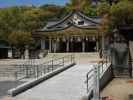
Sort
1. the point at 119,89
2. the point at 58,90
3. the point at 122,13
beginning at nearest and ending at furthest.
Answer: the point at 58,90
the point at 119,89
the point at 122,13

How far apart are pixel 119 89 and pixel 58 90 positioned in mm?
3414

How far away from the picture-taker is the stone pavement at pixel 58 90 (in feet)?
56.1

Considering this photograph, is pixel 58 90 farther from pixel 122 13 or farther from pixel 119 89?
pixel 122 13

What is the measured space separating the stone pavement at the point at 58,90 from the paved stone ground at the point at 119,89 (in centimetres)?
135

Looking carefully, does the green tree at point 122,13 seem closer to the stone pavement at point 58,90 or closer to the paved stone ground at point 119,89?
the paved stone ground at point 119,89

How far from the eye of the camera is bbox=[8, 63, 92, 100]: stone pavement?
17094 millimetres

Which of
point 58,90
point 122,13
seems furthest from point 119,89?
point 122,13

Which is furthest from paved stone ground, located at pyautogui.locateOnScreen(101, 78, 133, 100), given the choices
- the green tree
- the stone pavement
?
the green tree

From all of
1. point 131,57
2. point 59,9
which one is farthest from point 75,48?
point 131,57

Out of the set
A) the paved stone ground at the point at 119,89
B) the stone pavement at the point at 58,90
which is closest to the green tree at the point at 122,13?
the paved stone ground at the point at 119,89

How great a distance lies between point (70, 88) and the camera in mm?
20000

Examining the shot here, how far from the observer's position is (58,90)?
19297 millimetres

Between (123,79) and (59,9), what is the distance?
194 ft

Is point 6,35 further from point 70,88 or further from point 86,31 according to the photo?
point 70,88
